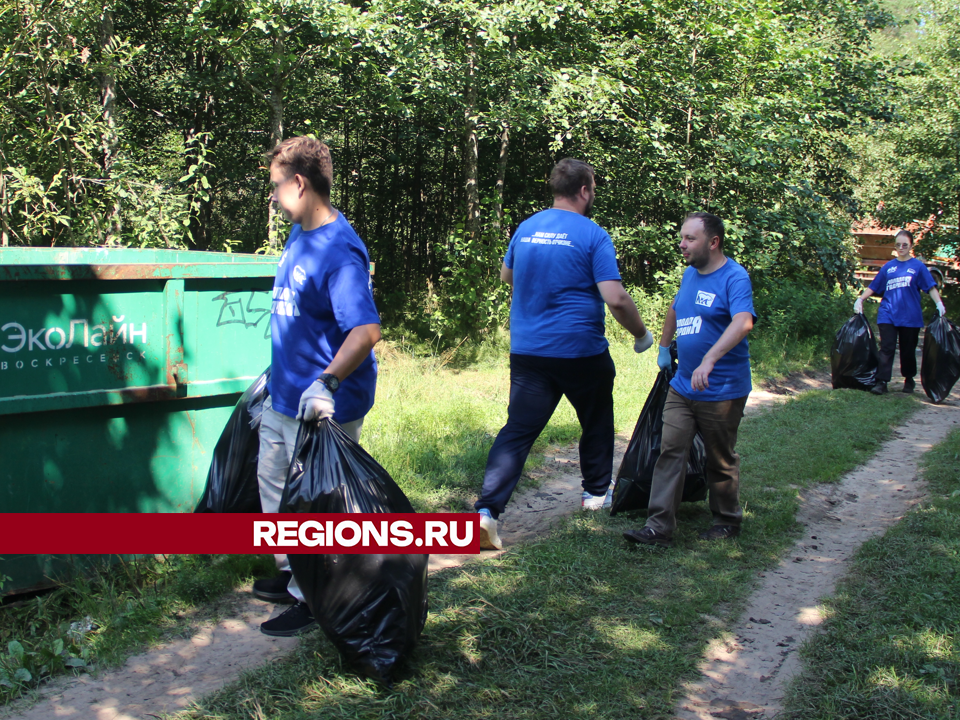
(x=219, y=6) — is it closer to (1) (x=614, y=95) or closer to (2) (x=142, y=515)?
(1) (x=614, y=95)

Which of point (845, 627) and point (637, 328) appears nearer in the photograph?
point (845, 627)

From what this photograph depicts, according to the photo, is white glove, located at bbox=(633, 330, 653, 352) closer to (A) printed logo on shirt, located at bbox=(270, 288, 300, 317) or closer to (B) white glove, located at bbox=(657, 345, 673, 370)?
(B) white glove, located at bbox=(657, 345, 673, 370)

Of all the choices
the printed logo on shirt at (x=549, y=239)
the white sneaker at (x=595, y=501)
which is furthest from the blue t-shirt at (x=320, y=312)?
the white sneaker at (x=595, y=501)

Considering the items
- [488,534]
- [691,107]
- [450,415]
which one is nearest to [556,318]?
[488,534]

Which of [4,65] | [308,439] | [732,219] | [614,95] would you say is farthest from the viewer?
[732,219]

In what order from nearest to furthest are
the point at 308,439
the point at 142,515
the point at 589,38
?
1. the point at 308,439
2. the point at 142,515
3. the point at 589,38

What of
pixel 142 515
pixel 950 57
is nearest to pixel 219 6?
pixel 142 515

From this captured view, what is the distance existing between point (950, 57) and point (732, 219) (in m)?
11.0

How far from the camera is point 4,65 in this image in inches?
271

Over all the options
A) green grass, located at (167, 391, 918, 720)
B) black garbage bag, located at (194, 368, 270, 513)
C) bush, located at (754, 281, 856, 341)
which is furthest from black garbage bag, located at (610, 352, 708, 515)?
bush, located at (754, 281, 856, 341)

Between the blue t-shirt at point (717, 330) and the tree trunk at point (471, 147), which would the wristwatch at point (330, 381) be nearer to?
the blue t-shirt at point (717, 330)

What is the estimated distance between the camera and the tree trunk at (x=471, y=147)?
9500 mm

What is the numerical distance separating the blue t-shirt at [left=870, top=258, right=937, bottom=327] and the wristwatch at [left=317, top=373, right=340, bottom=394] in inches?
309

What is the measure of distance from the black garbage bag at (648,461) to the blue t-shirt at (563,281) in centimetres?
62
